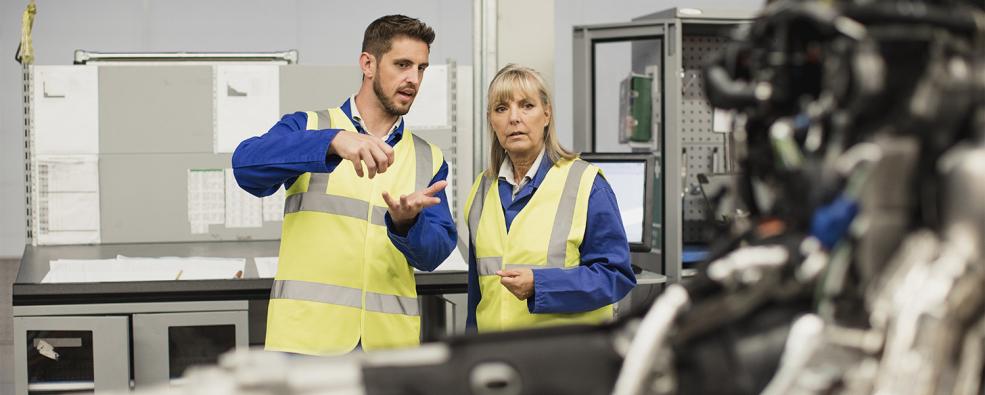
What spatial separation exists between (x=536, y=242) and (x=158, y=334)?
4.17 feet

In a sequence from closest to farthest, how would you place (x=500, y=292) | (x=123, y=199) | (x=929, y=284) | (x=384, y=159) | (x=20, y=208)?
(x=929, y=284)
(x=384, y=159)
(x=500, y=292)
(x=123, y=199)
(x=20, y=208)

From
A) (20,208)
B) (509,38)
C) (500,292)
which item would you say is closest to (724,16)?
(509,38)

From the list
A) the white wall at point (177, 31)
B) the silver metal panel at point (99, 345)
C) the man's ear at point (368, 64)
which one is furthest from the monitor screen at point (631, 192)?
the white wall at point (177, 31)

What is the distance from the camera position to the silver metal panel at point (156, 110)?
11.0 feet

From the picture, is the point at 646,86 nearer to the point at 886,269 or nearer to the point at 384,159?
the point at 384,159

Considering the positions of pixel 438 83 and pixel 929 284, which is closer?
pixel 929 284

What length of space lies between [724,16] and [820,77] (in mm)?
3138

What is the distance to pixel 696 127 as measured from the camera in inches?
146

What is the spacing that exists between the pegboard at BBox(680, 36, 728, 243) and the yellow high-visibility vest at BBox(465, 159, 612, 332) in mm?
1541

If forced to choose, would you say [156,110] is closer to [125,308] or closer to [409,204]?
[125,308]

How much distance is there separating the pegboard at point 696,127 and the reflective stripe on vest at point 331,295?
5.89 feet

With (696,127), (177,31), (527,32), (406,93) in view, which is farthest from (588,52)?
(177,31)

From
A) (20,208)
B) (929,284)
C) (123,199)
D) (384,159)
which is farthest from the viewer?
(20,208)

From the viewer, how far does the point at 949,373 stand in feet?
1.30
